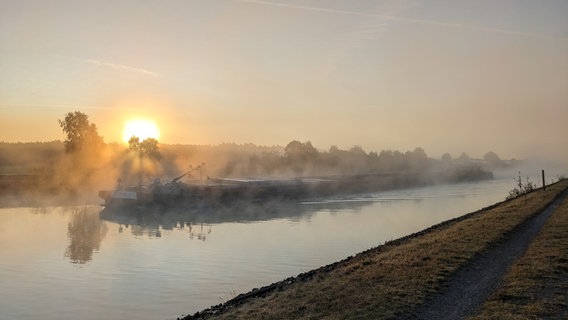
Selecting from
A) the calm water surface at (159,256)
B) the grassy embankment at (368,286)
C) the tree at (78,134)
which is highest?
the tree at (78,134)

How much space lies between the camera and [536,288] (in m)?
12.9

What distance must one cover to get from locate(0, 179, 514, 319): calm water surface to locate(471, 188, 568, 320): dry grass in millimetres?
8907

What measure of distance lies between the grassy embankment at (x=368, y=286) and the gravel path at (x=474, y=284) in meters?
0.30

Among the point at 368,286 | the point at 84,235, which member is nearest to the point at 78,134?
the point at 84,235

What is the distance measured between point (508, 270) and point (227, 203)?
57.0 metres

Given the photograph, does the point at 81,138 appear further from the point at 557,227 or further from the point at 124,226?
the point at 557,227

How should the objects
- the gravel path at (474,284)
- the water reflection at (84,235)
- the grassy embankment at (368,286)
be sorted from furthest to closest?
the water reflection at (84,235)
the grassy embankment at (368,286)
the gravel path at (474,284)

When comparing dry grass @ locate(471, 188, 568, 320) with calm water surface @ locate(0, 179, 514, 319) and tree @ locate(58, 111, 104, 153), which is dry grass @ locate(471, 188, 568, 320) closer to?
calm water surface @ locate(0, 179, 514, 319)

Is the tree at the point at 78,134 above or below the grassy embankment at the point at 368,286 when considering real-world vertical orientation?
above

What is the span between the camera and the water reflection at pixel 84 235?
28695 mm

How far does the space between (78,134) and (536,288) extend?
91.8 m

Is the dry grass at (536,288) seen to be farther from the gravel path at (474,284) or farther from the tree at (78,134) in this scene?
the tree at (78,134)

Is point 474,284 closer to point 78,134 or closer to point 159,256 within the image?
point 159,256

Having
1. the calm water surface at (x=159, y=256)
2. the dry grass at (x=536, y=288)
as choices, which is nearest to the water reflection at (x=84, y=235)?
the calm water surface at (x=159, y=256)
